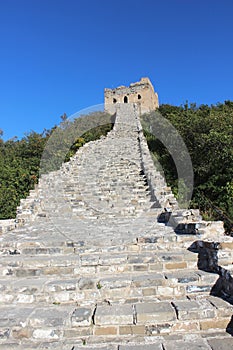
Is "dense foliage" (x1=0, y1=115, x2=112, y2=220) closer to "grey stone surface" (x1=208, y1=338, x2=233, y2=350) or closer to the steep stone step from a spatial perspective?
the steep stone step

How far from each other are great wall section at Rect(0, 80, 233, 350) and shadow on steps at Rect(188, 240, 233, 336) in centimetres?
1

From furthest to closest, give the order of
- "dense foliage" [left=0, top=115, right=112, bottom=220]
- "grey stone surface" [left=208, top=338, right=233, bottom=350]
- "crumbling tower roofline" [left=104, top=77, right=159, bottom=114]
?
1. "crumbling tower roofline" [left=104, top=77, right=159, bottom=114]
2. "dense foliage" [left=0, top=115, right=112, bottom=220]
3. "grey stone surface" [left=208, top=338, right=233, bottom=350]

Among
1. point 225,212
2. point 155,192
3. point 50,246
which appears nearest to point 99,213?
point 155,192

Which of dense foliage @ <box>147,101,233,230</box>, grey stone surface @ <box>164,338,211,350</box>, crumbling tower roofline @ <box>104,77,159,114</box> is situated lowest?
grey stone surface @ <box>164,338,211,350</box>

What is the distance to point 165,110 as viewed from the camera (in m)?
20.1

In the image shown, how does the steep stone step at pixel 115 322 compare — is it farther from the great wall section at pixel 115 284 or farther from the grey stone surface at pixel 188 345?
the grey stone surface at pixel 188 345

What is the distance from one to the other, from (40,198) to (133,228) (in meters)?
3.02

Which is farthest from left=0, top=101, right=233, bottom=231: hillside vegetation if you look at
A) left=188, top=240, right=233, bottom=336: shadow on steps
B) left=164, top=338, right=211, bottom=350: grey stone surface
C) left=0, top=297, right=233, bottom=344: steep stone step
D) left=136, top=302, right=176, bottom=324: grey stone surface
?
left=164, top=338, right=211, bottom=350: grey stone surface

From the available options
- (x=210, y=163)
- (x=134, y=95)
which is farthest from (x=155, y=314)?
(x=134, y=95)

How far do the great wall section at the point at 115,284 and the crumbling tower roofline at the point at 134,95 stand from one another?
24323mm

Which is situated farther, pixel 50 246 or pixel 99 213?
pixel 99 213

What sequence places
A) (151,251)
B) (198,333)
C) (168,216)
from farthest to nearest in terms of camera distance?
(168,216) → (151,251) → (198,333)

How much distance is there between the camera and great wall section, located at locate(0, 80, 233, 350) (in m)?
2.33

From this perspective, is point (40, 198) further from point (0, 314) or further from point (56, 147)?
point (56, 147)
